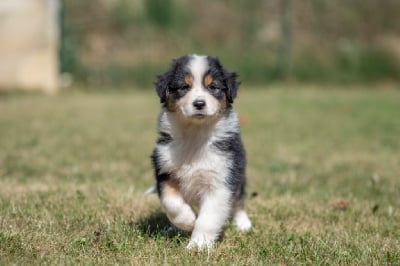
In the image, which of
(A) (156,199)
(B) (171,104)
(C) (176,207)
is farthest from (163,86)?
(A) (156,199)

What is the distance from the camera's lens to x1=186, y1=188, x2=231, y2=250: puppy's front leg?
4.22m

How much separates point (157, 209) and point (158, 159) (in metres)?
1.13

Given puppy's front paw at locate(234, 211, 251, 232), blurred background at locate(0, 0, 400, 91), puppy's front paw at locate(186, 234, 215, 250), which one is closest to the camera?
puppy's front paw at locate(186, 234, 215, 250)

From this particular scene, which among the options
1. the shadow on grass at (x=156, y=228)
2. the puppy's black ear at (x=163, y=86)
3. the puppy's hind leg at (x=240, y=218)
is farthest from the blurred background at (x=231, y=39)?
the puppy's black ear at (x=163, y=86)

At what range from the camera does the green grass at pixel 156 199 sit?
13.1 ft

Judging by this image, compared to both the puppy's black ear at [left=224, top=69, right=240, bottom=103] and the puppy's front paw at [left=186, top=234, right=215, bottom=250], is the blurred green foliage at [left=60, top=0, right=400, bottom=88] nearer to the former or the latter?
the puppy's black ear at [left=224, top=69, right=240, bottom=103]

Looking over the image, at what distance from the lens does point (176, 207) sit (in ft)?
13.9

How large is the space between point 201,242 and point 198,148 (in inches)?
26.7

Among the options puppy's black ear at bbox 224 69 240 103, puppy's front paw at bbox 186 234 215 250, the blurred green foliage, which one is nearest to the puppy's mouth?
puppy's black ear at bbox 224 69 240 103

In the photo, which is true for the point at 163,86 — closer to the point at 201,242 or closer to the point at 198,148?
the point at 198,148

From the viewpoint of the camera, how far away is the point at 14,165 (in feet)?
24.7

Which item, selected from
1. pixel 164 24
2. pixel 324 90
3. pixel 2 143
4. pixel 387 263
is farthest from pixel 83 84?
pixel 387 263

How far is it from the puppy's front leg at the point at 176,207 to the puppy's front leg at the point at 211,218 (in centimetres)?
8

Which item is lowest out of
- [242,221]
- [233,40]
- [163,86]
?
[242,221]
